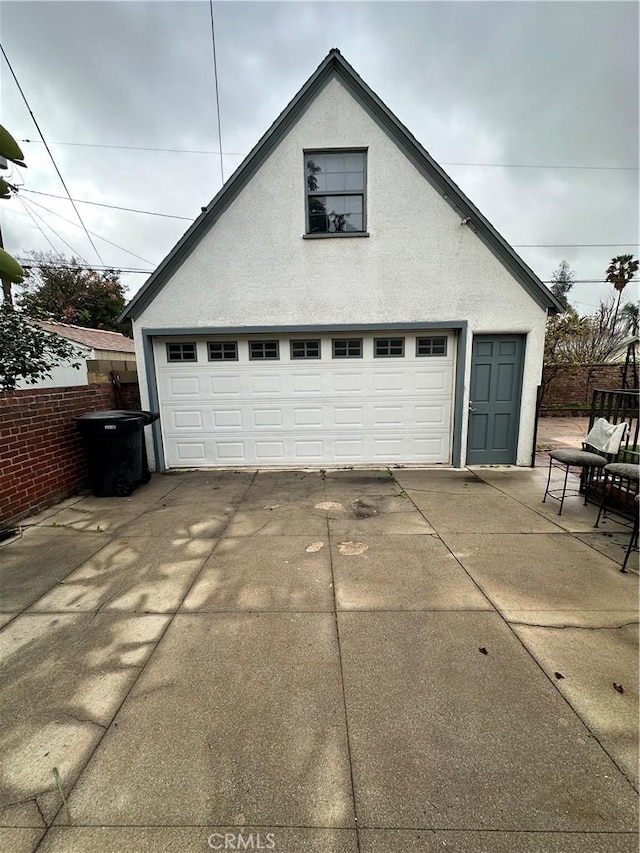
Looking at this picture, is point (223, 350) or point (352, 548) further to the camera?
point (223, 350)

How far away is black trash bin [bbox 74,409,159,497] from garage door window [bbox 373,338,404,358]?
4.15m

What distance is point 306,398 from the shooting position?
6.55m

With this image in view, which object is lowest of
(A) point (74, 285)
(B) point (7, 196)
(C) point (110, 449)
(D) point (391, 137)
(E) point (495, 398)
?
(C) point (110, 449)

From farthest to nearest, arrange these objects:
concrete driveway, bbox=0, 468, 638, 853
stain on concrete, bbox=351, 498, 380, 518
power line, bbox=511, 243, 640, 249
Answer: power line, bbox=511, 243, 640, 249
stain on concrete, bbox=351, 498, 380, 518
concrete driveway, bbox=0, 468, 638, 853

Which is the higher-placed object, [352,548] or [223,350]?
[223,350]

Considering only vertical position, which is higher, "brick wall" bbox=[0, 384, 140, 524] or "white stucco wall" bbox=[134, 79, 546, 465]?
"white stucco wall" bbox=[134, 79, 546, 465]

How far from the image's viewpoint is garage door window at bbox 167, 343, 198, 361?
646 cm

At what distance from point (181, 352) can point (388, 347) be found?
3844mm

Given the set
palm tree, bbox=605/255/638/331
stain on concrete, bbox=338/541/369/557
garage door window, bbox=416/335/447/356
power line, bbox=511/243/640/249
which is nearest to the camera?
stain on concrete, bbox=338/541/369/557

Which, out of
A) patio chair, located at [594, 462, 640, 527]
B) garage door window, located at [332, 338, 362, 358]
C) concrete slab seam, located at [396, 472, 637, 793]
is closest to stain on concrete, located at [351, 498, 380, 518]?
concrete slab seam, located at [396, 472, 637, 793]

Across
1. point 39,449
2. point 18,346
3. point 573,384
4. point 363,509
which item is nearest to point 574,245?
point 573,384

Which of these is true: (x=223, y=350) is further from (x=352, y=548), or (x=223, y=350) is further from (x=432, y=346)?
(x=352, y=548)

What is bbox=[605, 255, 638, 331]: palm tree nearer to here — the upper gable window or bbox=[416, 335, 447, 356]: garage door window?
bbox=[416, 335, 447, 356]: garage door window

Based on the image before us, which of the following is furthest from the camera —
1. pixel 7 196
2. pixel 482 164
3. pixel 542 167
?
pixel 542 167
